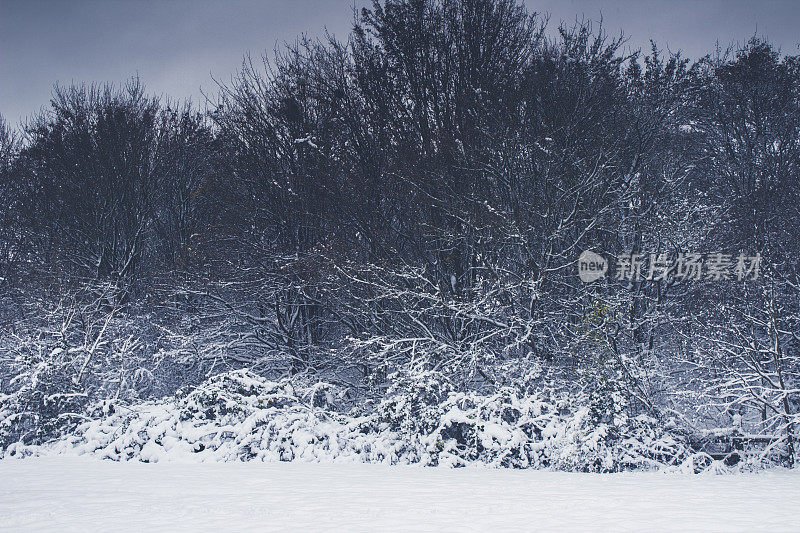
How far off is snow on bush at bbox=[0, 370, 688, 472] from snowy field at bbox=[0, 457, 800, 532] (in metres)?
0.71

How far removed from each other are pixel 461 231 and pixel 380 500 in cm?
776

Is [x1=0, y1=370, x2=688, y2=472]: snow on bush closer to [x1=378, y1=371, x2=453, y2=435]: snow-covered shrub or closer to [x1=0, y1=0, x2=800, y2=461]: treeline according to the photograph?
[x1=378, y1=371, x2=453, y2=435]: snow-covered shrub

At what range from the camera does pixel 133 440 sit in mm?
9336

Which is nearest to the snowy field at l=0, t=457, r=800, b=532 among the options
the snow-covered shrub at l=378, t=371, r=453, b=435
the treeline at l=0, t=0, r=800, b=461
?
the snow-covered shrub at l=378, t=371, r=453, b=435

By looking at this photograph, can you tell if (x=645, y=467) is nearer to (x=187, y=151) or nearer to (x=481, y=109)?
(x=481, y=109)

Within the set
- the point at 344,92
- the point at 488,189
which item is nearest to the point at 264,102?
the point at 344,92

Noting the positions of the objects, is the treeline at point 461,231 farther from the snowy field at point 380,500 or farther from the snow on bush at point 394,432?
the snowy field at point 380,500

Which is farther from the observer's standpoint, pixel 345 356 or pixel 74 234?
pixel 74 234

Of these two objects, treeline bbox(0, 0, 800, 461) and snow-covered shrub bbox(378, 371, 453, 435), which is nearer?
snow-covered shrub bbox(378, 371, 453, 435)

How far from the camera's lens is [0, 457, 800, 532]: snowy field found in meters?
4.47

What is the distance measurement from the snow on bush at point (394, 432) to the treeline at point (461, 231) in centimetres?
76

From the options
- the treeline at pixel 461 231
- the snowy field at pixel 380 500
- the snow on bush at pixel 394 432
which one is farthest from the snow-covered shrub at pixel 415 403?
the snowy field at pixel 380 500

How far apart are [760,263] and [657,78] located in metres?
4.99

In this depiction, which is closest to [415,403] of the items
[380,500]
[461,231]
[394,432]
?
[394,432]
